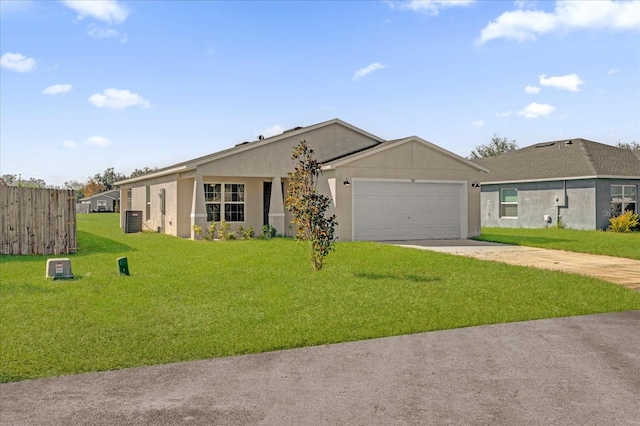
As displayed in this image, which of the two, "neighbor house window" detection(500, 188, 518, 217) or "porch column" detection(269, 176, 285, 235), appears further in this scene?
"neighbor house window" detection(500, 188, 518, 217)

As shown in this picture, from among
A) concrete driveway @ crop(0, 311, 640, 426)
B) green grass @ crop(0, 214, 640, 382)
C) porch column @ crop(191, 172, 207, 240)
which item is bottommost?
concrete driveway @ crop(0, 311, 640, 426)

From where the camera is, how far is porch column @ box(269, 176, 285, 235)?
72.4 feet

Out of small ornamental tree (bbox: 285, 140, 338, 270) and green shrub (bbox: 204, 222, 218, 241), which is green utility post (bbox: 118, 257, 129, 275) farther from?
green shrub (bbox: 204, 222, 218, 241)

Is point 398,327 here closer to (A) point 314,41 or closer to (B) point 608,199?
(A) point 314,41

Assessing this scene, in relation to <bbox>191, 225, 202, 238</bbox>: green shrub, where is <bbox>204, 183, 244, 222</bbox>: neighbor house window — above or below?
above

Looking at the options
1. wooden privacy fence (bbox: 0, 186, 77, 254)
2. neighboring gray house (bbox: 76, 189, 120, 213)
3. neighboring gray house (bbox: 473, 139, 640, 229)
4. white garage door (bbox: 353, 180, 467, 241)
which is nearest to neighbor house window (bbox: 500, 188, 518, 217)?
neighboring gray house (bbox: 473, 139, 640, 229)

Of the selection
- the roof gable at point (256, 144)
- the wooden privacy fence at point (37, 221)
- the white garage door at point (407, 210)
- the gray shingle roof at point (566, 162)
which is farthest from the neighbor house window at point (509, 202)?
the wooden privacy fence at point (37, 221)

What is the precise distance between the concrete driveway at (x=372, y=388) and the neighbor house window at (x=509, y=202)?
25.1m

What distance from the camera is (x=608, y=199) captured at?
86.5 ft

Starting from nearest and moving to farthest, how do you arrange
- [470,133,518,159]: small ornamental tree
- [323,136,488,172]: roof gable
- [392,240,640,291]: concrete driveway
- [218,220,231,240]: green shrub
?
1. [392,240,640,291]: concrete driveway
2. [323,136,488,172]: roof gable
3. [218,220,231,240]: green shrub
4. [470,133,518,159]: small ornamental tree

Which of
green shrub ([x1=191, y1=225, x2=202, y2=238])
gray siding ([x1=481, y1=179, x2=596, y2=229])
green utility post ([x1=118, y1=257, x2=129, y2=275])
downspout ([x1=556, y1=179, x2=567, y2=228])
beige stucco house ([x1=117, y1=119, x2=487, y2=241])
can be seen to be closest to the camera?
green utility post ([x1=118, y1=257, x2=129, y2=275])

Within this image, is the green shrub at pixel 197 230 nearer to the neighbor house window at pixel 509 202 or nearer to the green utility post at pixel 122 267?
the green utility post at pixel 122 267

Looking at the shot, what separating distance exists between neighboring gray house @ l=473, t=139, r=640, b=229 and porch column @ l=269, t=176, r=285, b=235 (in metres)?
15.0

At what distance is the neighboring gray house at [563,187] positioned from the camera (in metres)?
26.3
